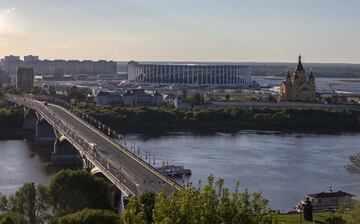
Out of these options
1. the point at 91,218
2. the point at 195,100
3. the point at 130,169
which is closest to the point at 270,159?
the point at 130,169

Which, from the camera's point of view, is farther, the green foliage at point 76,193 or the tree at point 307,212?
the green foliage at point 76,193

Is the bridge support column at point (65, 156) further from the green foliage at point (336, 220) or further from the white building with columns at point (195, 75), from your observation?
the white building with columns at point (195, 75)

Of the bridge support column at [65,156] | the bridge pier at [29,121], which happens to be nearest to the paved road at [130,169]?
the bridge support column at [65,156]

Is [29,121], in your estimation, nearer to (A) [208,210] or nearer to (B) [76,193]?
(B) [76,193]

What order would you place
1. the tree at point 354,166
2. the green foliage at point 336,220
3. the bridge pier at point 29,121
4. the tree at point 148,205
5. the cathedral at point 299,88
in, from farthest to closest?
the cathedral at point 299,88
the bridge pier at point 29,121
the tree at point 354,166
the green foliage at point 336,220
the tree at point 148,205

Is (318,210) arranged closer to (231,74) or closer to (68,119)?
(68,119)

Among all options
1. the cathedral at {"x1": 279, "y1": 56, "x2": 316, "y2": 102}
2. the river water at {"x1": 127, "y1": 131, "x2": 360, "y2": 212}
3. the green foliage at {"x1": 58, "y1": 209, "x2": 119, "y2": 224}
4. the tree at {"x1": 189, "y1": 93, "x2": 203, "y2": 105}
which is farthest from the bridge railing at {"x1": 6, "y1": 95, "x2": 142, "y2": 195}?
the cathedral at {"x1": 279, "y1": 56, "x2": 316, "y2": 102}
